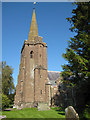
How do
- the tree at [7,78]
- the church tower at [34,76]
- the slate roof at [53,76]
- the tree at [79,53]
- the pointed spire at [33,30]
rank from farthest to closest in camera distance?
the slate roof at [53,76]
the pointed spire at [33,30]
the tree at [7,78]
the church tower at [34,76]
the tree at [79,53]

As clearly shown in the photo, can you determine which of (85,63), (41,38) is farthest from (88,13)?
(41,38)

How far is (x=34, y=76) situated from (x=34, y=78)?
0.55m

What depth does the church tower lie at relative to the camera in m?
31.3

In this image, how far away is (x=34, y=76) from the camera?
3347 centimetres

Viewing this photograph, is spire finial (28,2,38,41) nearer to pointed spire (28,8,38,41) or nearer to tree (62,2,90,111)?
pointed spire (28,8,38,41)

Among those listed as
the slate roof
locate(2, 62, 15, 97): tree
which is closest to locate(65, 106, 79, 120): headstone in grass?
locate(2, 62, 15, 97): tree

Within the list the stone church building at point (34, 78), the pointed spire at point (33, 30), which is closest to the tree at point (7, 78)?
the stone church building at point (34, 78)

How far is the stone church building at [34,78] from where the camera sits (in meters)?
31.3

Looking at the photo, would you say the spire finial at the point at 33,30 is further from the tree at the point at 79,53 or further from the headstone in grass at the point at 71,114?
the headstone in grass at the point at 71,114

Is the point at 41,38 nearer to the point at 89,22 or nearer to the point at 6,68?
the point at 6,68

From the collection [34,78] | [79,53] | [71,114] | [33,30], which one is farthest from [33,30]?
[71,114]

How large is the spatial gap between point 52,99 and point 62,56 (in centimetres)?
2587

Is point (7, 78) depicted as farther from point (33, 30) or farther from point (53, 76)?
point (33, 30)

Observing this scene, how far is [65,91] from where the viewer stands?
37.4m
